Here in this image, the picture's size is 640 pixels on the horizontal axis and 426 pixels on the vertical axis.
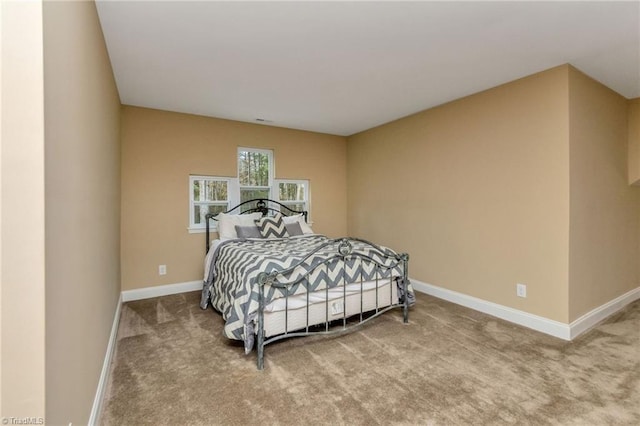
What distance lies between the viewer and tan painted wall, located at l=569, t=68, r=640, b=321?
2.74 metres

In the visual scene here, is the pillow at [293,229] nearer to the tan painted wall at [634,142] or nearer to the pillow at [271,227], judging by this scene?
the pillow at [271,227]

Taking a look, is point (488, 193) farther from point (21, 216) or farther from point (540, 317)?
point (21, 216)

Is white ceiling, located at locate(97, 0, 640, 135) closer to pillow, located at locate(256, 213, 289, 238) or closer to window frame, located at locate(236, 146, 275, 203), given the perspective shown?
window frame, located at locate(236, 146, 275, 203)

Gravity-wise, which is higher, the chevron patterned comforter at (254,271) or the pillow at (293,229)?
the pillow at (293,229)

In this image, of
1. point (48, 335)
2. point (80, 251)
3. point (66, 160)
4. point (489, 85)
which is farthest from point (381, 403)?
point (489, 85)

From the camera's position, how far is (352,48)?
2404 mm

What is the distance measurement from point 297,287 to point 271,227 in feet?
5.08

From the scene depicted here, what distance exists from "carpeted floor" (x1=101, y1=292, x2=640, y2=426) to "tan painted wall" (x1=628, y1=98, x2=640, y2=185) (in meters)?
1.59

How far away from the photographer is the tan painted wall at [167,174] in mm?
3785

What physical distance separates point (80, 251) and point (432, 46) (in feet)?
8.63

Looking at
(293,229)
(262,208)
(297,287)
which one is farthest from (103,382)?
(262,208)

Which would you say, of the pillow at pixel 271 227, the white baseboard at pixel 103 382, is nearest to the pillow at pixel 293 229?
the pillow at pixel 271 227

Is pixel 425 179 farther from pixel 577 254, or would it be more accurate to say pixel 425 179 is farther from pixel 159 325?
pixel 159 325

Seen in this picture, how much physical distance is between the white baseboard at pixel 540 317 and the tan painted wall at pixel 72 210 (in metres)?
3.41
